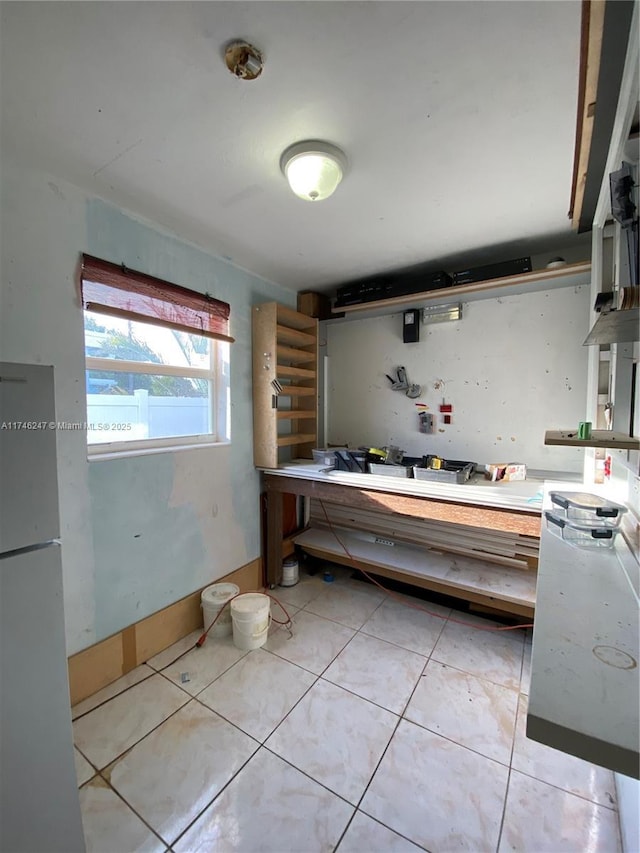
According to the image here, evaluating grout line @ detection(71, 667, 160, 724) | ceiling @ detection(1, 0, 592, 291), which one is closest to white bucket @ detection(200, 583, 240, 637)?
grout line @ detection(71, 667, 160, 724)

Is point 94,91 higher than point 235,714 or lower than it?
higher

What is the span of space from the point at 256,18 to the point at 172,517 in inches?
74.9

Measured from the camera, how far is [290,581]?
7.95 feet

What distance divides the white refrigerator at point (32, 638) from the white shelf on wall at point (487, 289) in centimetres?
198

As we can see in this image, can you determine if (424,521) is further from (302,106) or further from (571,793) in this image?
(302,106)

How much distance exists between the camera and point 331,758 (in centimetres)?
122

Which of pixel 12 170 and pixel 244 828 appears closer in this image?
pixel 244 828

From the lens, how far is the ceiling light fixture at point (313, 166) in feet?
3.68

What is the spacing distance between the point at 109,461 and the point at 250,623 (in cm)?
109

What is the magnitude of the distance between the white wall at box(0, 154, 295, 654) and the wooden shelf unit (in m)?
0.11

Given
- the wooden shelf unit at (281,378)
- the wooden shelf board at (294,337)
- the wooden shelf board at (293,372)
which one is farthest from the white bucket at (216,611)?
the wooden shelf board at (294,337)

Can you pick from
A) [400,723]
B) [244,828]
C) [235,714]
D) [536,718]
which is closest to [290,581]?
[235,714]

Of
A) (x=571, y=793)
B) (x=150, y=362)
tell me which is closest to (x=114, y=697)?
(x=150, y=362)

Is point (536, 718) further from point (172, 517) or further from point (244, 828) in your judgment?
point (172, 517)
